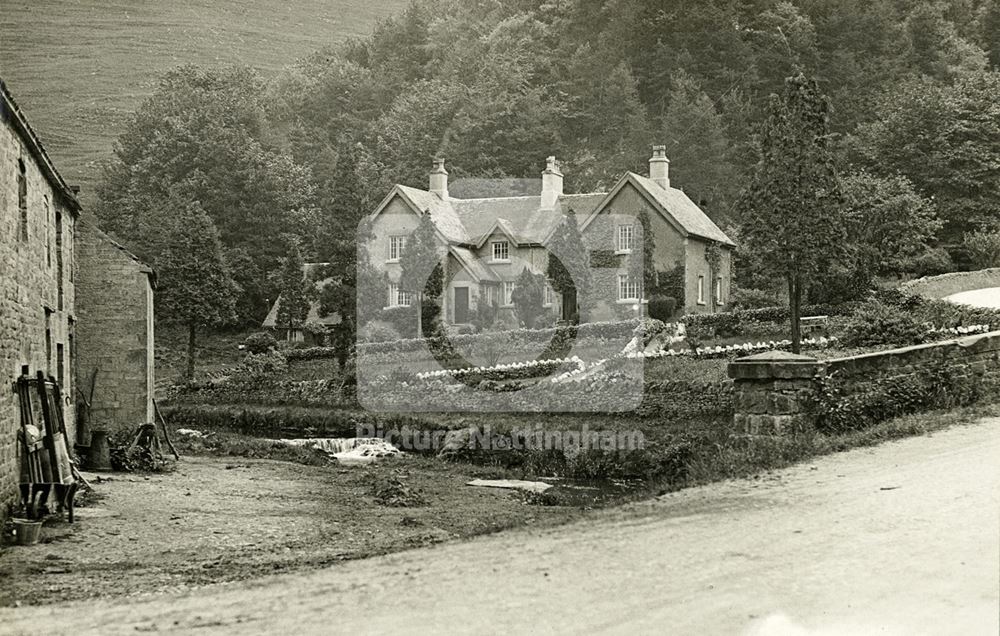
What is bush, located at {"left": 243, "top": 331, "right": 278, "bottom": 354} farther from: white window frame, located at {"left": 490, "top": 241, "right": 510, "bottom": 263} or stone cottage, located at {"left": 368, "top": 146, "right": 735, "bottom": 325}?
white window frame, located at {"left": 490, "top": 241, "right": 510, "bottom": 263}

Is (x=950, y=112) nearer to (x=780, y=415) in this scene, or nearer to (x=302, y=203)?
(x=302, y=203)

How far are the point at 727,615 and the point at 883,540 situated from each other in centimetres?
204

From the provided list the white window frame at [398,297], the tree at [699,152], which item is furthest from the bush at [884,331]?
the tree at [699,152]

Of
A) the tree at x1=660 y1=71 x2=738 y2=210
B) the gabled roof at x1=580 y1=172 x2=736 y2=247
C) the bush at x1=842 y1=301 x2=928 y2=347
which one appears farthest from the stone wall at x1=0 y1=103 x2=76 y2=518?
the tree at x1=660 y1=71 x2=738 y2=210

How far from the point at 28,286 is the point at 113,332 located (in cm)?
969

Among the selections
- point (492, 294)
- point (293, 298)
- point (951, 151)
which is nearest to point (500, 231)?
point (492, 294)

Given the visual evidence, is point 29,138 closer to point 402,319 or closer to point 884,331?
point 884,331

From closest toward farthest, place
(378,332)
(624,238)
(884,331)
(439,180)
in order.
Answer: (884,331), (378,332), (624,238), (439,180)

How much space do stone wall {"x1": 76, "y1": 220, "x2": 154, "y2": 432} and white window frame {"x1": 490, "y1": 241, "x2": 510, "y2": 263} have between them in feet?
78.7

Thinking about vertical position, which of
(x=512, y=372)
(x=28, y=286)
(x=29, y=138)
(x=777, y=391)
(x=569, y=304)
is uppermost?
(x=29, y=138)

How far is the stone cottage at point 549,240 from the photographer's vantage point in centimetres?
4297

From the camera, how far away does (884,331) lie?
27031mm

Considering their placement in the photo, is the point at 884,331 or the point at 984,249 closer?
the point at 884,331

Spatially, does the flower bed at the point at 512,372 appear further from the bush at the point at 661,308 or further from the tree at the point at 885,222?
the tree at the point at 885,222
